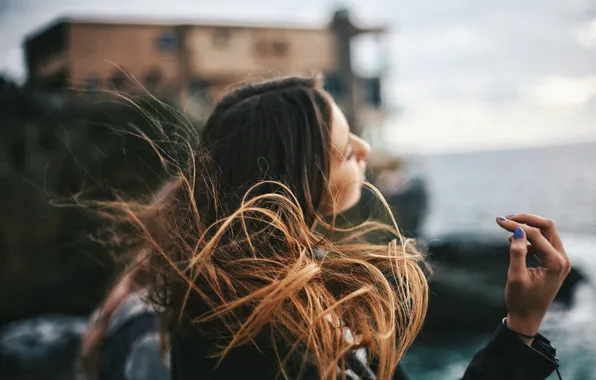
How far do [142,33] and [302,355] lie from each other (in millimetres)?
18463

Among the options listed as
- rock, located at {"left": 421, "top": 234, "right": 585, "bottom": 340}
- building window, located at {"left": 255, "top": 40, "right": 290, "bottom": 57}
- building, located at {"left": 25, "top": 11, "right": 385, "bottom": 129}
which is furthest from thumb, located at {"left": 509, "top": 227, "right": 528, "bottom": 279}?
building window, located at {"left": 255, "top": 40, "right": 290, "bottom": 57}

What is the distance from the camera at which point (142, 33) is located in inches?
707

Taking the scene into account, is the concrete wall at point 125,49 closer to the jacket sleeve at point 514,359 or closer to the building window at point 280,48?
the building window at point 280,48

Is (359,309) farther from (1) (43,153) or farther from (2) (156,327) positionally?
(1) (43,153)

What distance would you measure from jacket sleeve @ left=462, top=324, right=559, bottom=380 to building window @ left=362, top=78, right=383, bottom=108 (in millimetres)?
22865

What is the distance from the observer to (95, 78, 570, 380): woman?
1055mm

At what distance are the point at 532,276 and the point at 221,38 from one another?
19.3m

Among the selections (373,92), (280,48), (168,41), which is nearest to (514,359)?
(168,41)

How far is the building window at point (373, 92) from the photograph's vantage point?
23.4 m

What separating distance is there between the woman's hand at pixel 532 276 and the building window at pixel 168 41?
742 inches

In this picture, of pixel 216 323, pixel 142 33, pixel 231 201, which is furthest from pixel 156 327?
pixel 142 33

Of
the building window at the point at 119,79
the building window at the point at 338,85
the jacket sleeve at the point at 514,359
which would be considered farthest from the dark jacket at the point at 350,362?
the building window at the point at 338,85

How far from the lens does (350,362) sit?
125 centimetres

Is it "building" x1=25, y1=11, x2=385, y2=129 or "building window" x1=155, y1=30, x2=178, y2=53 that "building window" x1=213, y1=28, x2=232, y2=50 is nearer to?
"building" x1=25, y1=11, x2=385, y2=129
